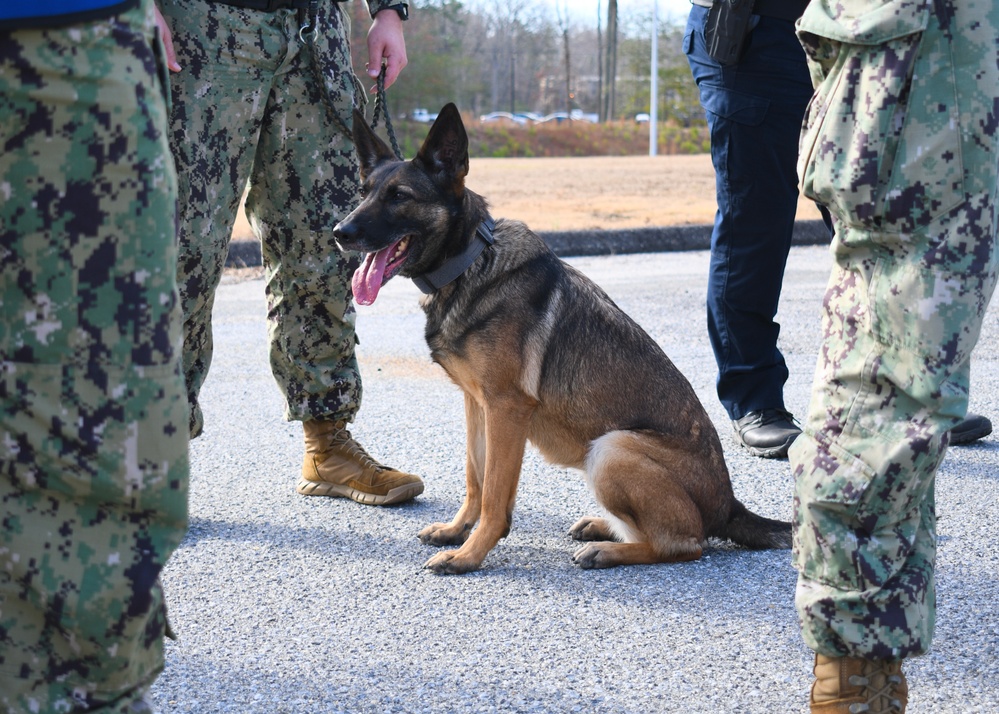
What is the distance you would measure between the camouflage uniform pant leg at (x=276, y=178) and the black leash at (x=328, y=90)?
2 centimetres

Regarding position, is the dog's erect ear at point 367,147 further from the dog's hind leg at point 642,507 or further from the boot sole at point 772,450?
the boot sole at point 772,450

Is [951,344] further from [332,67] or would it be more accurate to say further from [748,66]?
[748,66]

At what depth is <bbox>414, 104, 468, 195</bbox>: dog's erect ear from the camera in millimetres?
3456

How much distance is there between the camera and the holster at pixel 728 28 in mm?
4066

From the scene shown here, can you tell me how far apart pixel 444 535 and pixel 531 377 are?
1.87 ft

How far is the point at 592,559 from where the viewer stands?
3.21 m

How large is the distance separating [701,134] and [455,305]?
34658mm

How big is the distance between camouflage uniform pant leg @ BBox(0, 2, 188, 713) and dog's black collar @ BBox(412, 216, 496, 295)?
206 centimetres

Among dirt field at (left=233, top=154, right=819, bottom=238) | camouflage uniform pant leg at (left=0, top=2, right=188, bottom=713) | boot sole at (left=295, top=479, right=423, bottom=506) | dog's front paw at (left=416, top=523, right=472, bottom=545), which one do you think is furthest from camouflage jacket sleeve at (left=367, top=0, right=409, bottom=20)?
dirt field at (left=233, top=154, right=819, bottom=238)

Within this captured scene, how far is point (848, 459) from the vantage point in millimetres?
1897

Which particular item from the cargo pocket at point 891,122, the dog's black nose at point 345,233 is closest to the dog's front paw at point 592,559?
the dog's black nose at point 345,233

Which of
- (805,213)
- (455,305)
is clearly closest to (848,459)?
(455,305)

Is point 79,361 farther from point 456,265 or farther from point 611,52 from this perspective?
point 611,52

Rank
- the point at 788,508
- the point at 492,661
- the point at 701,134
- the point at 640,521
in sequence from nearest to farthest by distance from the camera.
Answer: the point at 492,661, the point at 640,521, the point at 788,508, the point at 701,134
